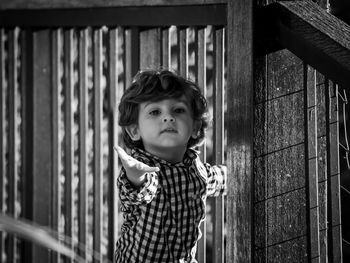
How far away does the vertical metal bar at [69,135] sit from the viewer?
119 inches

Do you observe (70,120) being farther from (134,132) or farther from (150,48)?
(134,132)

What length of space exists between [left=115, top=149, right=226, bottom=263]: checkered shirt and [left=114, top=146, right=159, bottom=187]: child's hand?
0.25ft

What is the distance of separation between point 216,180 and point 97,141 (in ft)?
2.40

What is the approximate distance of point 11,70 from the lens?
10.9 feet

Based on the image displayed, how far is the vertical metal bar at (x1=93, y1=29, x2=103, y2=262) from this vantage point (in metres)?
2.87

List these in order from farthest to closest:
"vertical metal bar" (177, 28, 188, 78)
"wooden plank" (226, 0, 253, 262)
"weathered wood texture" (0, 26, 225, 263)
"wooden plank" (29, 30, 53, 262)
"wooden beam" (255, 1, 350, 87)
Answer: "wooden plank" (29, 30, 53, 262)
"weathered wood texture" (0, 26, 225, 263)
"vertical metal bar" (177, 28, 188, 78)
"wooden plank" (226, 0, 253, 262)
"wooden beam" (255, 1, 350, 87)

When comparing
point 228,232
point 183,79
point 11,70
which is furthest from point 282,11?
point 11,70

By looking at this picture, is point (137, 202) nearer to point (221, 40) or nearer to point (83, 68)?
point (221, 40)

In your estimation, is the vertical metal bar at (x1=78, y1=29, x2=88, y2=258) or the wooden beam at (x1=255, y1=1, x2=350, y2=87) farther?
the vertical metal bar at (x1=78, y1=29, x2=88, y2=258)

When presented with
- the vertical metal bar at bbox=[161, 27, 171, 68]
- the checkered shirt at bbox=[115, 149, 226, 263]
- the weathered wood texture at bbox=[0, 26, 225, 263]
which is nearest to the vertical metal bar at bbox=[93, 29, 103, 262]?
the weathered wood texture at bbox=[0, 26, 225, 263]

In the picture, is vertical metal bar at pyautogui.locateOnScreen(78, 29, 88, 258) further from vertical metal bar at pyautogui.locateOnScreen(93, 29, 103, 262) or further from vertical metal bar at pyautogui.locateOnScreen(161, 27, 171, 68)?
vertical metal bar at pyautogui.locateOnScreen(161, 27, 171, 68)

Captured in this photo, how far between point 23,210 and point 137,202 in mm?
1326

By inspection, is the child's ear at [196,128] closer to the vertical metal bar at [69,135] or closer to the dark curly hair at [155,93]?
the dark curly hair at [155,93]

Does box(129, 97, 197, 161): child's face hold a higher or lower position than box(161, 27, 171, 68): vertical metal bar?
lower
